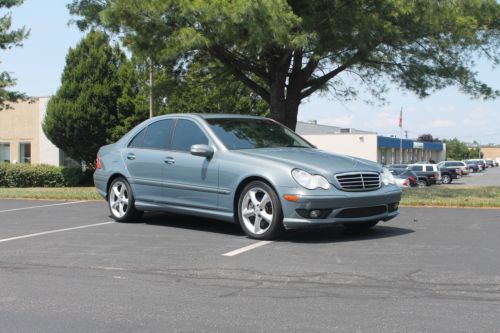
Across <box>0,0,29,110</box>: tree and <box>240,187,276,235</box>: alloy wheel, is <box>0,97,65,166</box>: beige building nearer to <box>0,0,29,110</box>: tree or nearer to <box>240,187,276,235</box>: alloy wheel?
<box>0,0,29,110</box>: tree

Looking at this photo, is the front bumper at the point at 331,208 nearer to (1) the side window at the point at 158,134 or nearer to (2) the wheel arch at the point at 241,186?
(2) the wheel arch at the point at 241,186

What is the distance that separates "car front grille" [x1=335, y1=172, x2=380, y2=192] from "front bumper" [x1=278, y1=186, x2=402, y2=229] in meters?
0.08

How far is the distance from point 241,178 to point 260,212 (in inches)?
18.8

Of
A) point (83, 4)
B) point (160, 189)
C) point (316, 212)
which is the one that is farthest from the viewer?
point (83, 4)

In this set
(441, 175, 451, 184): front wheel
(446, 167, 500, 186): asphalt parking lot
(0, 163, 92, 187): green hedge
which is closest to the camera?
(0, 163, 92, 187): green hedge

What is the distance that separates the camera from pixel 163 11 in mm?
14594

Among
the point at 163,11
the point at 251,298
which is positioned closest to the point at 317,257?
the point at 251,298

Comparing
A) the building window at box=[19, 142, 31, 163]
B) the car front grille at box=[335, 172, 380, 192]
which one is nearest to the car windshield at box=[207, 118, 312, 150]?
the car front grille at box=[335, 172, 380, 192]

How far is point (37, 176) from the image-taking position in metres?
30.4

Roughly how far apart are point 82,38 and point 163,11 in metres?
19.0

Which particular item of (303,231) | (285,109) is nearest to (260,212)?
(303,231)

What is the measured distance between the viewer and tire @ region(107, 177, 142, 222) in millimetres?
9078

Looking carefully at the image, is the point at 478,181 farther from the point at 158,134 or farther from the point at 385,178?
the point at 158,134

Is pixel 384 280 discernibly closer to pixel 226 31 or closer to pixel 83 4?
pixel 226 31
